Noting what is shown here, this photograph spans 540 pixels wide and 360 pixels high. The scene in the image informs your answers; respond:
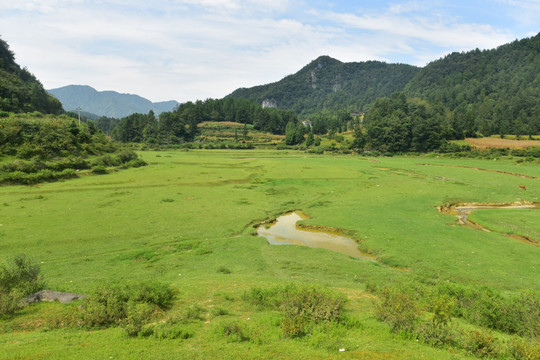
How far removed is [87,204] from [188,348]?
29.0 metres

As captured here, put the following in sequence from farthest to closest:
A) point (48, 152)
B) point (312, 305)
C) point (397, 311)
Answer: point (48, 152), point (312, 305), point (397, 311)

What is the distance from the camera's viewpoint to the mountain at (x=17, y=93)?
84.6 metres

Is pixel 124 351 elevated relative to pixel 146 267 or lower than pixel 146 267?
elevated

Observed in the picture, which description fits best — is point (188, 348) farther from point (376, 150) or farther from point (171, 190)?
point (376, 150)

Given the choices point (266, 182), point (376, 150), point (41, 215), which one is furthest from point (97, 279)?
point (376, 150)

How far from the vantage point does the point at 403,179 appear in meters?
51.8

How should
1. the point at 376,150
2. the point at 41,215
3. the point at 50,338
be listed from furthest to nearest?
the point at 376,150
the point at 41,215
the point at 50,338

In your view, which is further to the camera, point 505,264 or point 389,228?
point 389,228

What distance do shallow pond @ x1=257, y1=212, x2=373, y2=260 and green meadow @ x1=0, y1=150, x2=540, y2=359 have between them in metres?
1.00

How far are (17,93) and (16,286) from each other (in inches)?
4214

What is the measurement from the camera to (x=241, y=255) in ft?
65.4

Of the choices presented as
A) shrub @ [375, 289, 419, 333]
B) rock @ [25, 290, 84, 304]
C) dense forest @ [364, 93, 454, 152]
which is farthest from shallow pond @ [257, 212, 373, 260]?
dense forest @ [364, 93, 454, 152]

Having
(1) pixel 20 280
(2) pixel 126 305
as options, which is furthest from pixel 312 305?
(1) pixel 20 280

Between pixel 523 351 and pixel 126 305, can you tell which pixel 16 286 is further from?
pixel 523 351
